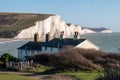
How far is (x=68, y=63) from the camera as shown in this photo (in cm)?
3170

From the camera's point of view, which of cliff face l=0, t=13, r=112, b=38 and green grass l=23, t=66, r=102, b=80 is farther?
cliff face l=0, t=13, r=112, b=38

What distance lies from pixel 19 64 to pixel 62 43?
15.8 meters

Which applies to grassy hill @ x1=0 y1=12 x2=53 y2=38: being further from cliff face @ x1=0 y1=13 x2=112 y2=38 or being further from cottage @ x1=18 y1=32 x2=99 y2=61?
cottage @ x1=18 y1=32 x2=99 y2=61

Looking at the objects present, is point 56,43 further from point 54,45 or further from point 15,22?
point 15,22

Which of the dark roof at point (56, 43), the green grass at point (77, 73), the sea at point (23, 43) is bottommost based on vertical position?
the green grass at point (77, 73)

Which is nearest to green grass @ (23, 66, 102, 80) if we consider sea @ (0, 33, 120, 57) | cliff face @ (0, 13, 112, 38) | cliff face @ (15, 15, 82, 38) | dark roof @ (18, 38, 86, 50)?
dark roof @ (18, 38, 86, 50)

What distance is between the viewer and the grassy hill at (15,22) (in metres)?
155

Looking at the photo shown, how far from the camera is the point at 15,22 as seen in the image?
178875mm

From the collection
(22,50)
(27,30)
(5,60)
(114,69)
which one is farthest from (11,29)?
(114,69)

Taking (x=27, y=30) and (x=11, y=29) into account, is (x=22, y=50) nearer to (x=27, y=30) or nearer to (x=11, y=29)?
(x=27, y=30)

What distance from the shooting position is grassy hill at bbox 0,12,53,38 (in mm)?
154750

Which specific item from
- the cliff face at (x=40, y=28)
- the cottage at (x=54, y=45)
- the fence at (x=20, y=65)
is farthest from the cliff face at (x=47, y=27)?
the fence at (x=20, y=65)

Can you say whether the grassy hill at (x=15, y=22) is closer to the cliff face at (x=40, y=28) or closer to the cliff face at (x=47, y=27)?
the cliff face at (x=40, y=28)

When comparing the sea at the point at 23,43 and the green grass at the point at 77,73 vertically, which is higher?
the sea at the point at 23,43
